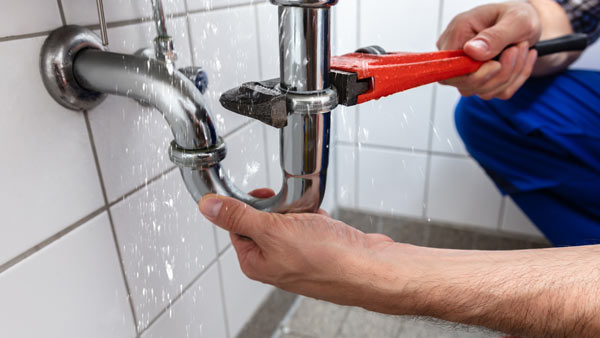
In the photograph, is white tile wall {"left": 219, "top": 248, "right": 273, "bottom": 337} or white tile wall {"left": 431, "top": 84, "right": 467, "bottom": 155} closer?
white tile wall {"left": 219, "top": 248, "right": 273, "bottom": 337}

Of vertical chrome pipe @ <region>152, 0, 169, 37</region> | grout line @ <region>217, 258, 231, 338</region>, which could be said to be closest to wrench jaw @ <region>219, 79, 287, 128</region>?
vertical chrome pipe @ <region>152, 0, 169, 37</region>

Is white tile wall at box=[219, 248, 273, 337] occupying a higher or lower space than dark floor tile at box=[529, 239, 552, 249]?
higher

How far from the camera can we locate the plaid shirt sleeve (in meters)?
0.66

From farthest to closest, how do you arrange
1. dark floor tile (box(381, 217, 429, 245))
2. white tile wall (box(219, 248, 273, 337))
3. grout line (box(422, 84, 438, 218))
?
1. dark floor tile (box(381, 217, 429, 245))
2. grout line (box(422, 84, 438, 218))
3. white tile wall (box(219, 248, 273, 337))

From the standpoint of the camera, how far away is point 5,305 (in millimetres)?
317

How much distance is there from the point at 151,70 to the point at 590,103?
0.63 meters

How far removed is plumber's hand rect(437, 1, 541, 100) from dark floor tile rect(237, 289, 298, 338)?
0.49 m

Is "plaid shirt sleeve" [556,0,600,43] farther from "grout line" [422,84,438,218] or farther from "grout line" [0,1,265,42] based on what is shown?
"grout line" [0,1,265,42]

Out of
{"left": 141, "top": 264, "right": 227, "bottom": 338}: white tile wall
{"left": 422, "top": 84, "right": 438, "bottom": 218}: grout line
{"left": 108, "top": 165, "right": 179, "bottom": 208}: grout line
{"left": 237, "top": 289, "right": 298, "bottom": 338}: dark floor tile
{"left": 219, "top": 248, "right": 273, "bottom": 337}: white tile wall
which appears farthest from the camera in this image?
{"left": 422, "top": 84, "right": 438, "bottom": 218}: grout line

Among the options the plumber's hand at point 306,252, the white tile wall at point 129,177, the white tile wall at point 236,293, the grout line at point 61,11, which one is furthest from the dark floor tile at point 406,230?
the grout line at point 61,11

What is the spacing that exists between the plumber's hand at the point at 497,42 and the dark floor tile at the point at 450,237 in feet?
1.25

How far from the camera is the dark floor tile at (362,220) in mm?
1001

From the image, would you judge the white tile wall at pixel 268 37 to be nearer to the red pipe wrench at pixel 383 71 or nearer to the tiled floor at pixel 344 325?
the red pipe wrench at pixel 383 71

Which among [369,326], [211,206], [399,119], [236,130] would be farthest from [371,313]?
[211,206]
